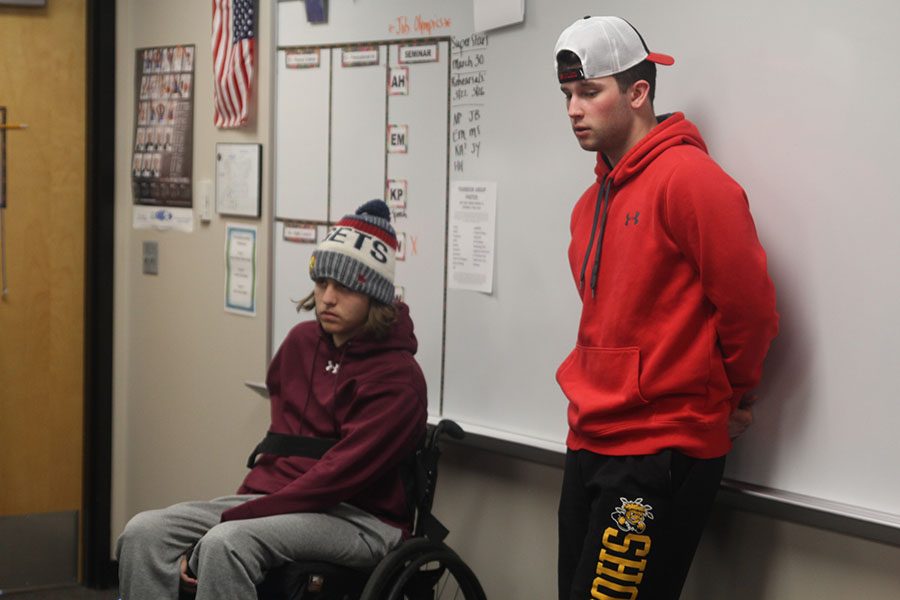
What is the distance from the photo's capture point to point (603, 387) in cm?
195

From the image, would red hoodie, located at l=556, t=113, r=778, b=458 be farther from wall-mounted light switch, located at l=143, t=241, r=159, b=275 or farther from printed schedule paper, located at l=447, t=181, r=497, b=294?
wall-mounted light switch, located at l=143, t=241, r=159, b=275

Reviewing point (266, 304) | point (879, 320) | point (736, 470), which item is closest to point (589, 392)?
point (736, 470)

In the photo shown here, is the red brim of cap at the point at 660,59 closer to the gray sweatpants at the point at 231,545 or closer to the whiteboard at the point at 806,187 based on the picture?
the whiteboard at the point at 806,187

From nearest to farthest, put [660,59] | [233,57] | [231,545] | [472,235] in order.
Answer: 1. [660,59]
2. [231,545]
3. [472,235]
4. [233,57]

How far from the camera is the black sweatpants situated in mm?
1854

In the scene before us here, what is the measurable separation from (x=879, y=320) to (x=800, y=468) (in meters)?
0.31

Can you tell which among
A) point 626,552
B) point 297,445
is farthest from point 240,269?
point 626,552

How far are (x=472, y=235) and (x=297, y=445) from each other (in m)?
0.64

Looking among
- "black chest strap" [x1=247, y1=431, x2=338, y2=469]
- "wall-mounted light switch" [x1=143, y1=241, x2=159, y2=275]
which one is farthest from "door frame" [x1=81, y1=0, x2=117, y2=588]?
"black chest strap" [x1=247, y1=431, x2=338, y2=469]

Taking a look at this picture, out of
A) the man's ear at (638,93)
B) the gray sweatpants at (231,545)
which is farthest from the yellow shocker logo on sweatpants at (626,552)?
the man's ear at (638,93)

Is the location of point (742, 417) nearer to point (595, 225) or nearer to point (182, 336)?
point (595, 225)

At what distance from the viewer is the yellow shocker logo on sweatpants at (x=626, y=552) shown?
6.08 ft

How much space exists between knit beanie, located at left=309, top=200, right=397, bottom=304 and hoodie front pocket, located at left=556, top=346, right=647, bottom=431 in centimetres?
56

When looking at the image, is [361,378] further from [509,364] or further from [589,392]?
[589,392]
